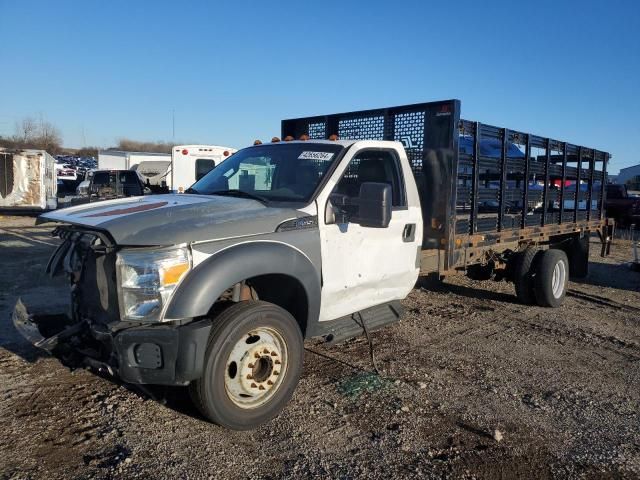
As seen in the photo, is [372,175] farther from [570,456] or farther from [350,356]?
[570,456]

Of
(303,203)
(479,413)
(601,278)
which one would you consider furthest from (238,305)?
(601,278)

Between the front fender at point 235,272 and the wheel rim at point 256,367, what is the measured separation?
0.40m

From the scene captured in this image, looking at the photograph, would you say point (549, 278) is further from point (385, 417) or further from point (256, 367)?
point (256, 367)

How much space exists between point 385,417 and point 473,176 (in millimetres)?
3272

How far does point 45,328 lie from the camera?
148 inches

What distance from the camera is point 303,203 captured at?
4.05m

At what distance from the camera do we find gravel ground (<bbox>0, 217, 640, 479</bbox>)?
126 inches

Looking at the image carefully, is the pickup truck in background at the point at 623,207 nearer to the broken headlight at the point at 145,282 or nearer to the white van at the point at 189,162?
the white van at the point at 189,162

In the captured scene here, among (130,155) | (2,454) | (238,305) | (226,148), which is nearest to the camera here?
(2,454)

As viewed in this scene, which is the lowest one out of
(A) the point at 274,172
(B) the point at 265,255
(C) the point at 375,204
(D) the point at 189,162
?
(B) the point at 265,255

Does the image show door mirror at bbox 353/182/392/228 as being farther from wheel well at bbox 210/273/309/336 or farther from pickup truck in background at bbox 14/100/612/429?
wheel well at bbox 210/273/309/336

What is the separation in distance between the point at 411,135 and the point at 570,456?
3613mm

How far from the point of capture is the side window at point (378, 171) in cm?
487

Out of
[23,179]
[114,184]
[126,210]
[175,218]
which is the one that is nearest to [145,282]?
[175,218]
